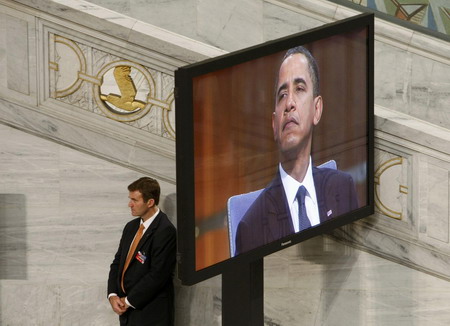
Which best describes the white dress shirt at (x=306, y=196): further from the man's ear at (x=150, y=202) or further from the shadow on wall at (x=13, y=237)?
the shadow on wall at (x=13, y=237)

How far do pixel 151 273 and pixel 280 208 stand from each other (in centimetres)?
121

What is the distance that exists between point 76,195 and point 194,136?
7.15 ft

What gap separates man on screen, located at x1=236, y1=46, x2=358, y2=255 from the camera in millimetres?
7777

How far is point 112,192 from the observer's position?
9.21 metres

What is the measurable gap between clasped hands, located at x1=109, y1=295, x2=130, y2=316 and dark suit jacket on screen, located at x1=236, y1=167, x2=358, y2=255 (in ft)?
4.69

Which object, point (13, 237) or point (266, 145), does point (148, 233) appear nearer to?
point (13, 237)

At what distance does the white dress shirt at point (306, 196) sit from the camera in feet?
26.0

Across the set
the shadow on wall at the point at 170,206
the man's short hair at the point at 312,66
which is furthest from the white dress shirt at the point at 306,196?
the shadow on wall at the point at 170,206

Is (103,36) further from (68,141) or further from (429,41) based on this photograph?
(429,41)

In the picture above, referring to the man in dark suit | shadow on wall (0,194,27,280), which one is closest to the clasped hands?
the man in dark suit

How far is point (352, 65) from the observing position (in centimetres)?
839

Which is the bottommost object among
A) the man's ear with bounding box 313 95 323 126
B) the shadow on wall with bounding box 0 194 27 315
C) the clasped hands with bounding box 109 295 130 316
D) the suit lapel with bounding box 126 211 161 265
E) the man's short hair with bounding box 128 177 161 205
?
the clasped hands with bounding box 109 295 130 316

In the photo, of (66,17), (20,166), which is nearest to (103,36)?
(66,17)

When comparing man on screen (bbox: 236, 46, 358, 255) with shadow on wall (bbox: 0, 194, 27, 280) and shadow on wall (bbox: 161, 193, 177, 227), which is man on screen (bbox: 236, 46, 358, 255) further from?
shadow on wall (bbox: 0, 194, 27, 280)
